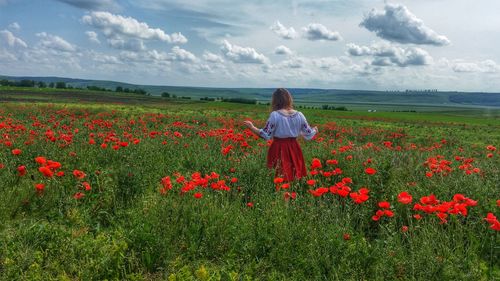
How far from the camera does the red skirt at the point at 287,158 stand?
628 cm

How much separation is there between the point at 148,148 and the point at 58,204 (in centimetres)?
272

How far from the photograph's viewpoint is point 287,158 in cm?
635

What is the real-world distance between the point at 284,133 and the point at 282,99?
1.69 ft

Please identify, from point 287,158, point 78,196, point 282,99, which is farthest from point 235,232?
point 282,99

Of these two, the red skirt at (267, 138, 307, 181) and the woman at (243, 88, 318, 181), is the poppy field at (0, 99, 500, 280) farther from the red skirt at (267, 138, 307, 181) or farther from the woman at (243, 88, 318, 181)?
the woman at (243, 88, 318, 181)

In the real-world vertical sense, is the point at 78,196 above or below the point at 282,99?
below

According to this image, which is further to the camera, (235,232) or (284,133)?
(284,133)

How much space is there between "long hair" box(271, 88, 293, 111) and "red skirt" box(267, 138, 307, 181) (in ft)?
1.65

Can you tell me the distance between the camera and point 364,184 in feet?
18.9

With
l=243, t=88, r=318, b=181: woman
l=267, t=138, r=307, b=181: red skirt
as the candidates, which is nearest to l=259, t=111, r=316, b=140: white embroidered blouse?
l=243, t=88, r=318, b=181: woman

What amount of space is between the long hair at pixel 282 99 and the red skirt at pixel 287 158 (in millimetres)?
503

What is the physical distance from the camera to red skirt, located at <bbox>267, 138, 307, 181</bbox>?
628 centimetres

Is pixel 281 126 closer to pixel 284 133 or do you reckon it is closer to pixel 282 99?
pixel 284 133

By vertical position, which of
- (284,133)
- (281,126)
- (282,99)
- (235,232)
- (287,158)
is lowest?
(235,232)
